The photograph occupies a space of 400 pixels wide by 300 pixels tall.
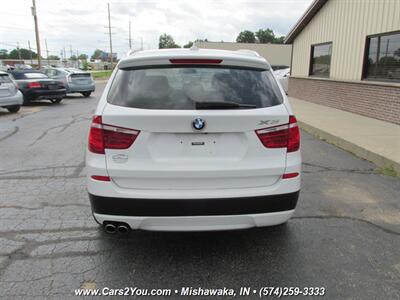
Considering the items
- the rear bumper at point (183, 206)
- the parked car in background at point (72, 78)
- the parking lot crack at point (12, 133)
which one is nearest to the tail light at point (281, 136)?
the rear bumper at point (183, 206)

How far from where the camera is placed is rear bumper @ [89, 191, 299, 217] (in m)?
2.69

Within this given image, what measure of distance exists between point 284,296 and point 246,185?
88cm

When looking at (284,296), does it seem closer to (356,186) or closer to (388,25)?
(356,186)

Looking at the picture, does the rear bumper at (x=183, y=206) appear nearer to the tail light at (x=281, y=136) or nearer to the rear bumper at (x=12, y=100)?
the tail light at (x=281, y=136)

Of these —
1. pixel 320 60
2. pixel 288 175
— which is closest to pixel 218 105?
pixel 288 175

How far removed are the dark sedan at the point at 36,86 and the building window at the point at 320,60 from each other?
11056 mm

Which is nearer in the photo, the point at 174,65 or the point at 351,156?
the point at 174,65

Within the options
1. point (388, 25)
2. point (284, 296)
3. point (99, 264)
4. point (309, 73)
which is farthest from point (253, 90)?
point (309, 73)

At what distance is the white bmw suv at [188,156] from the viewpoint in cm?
268

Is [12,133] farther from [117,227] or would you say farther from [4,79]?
[117,227]

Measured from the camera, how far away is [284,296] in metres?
2.66

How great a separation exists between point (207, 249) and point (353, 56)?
1017 centimetres

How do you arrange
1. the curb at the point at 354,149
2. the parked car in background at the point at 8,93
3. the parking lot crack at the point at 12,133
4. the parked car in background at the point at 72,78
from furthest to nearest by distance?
the parked car in background at the point at 72,78 → the parked car in background at the point at 8,93 → the parking lot crack at the point at 12,133 → the curb at the point at 354,149

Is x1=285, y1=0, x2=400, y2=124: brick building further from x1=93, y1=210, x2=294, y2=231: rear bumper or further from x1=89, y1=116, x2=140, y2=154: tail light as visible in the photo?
x1=89, y1=116, x2=140, y2=154: tail light
